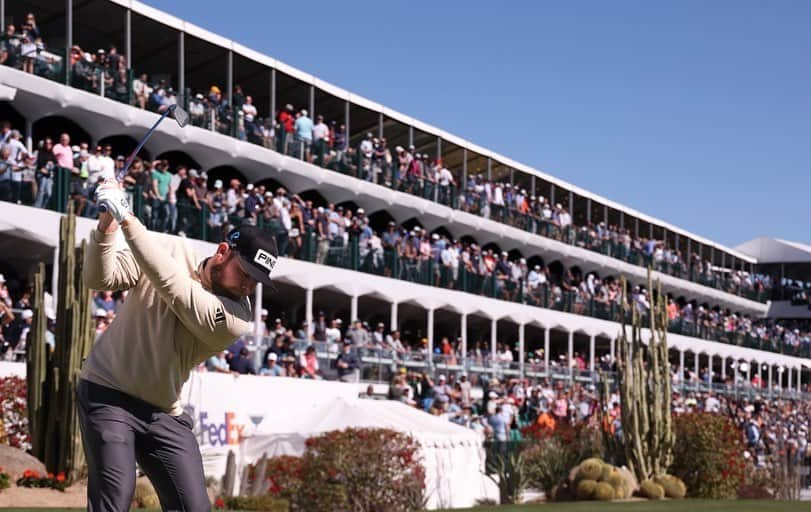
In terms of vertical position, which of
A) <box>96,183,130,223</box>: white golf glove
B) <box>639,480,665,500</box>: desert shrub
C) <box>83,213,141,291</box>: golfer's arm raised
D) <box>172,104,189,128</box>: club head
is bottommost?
<box>639,480,665,500</box>: desert shrub

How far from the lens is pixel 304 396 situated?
23984mm

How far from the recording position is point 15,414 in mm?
17047

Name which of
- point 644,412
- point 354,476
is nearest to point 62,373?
point 354,476

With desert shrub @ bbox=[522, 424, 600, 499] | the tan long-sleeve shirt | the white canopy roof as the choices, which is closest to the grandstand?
desert shrub @ bbox=[522, 424, 600, 499]

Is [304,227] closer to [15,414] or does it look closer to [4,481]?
[15,414]

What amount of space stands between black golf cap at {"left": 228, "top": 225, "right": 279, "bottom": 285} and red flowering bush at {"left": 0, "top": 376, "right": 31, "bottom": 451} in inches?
487

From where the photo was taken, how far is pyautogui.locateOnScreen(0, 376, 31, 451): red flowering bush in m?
16.9

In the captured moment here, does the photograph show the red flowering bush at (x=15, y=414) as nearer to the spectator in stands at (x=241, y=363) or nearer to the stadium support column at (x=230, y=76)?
the spectator in stands at (x=241, y=363)

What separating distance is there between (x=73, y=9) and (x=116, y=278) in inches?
987

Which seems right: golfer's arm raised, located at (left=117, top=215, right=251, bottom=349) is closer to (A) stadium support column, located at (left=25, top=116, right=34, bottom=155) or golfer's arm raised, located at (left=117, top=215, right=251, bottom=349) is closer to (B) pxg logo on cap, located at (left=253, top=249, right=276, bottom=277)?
(B) pxg logo on cap, located at (left=253, top=249, right=276, bottom=277)

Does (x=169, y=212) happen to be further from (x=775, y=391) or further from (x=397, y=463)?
(x=775, y=391)

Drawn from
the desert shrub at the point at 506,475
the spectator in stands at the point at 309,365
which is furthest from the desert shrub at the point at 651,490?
the spectator in stands at the point at 309,365

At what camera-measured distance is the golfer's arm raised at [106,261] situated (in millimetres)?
5164

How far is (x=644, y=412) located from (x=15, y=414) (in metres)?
12.9
